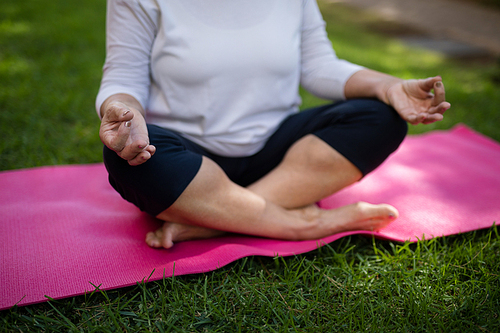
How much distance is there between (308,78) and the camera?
1.49 metres

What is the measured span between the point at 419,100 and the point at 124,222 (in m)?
1.04

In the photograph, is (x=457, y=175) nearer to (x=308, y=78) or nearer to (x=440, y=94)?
(x=440, y=94)

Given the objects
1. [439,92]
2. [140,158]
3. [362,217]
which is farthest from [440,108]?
[140,158]

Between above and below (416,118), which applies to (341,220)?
below

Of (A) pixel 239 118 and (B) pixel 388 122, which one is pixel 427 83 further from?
(A) pixel 239 118

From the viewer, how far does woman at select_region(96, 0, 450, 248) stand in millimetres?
1136

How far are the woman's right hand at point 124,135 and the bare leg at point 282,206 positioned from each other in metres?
0.22

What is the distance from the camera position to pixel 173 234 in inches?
46.5

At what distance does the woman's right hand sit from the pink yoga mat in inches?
13.4

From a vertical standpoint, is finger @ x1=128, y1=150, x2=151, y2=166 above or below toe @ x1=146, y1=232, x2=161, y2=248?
above

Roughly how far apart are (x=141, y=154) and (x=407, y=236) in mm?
877

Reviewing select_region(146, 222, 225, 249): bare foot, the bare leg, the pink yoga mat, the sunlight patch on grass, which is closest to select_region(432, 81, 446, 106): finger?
the bare leg

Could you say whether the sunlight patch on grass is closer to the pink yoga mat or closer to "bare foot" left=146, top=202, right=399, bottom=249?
the pink yoga mat

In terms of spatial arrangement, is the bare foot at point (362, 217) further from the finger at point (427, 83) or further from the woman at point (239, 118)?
the finger at point (427, 83)
